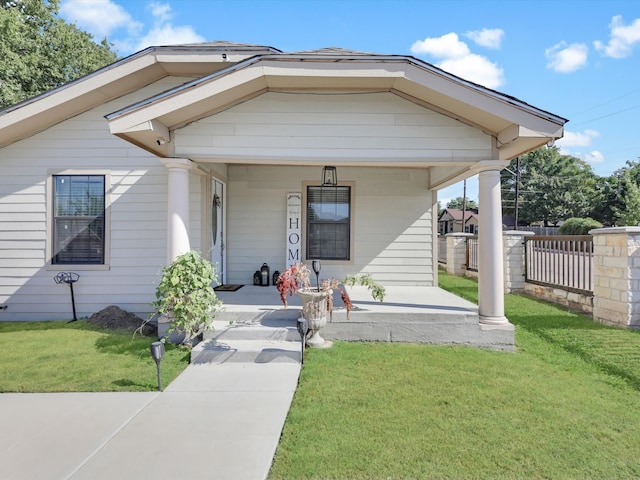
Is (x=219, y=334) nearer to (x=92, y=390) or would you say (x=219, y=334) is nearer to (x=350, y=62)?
(x=92, y=390)

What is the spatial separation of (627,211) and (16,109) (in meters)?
35.1

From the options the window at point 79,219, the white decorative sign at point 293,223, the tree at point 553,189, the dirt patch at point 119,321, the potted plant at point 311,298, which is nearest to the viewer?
the potted plant at point 311,298

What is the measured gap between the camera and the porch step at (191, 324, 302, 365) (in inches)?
167

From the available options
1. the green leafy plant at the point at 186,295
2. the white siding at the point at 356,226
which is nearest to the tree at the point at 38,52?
the white siding at the point at 356,226

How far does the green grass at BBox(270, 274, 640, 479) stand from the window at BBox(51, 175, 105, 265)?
4345mm

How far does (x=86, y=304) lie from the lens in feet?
19.6

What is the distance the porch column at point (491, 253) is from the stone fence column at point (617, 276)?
2377mm

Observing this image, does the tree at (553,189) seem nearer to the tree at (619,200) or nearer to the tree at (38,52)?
the tree at (619,200)

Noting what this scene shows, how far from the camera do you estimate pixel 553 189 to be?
38.9 metres

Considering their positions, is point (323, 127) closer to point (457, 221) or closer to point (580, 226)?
point (580, 226)

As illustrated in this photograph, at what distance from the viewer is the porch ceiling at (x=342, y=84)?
4242 mm

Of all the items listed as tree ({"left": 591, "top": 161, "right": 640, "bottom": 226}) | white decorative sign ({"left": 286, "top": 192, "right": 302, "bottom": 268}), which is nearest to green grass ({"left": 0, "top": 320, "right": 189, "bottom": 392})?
white decorative sign ({"left": 286, "top": 192, "right": 302, "bottom": 268})

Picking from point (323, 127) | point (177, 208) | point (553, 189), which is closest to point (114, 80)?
point (177, 208)

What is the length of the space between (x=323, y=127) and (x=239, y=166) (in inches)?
119
